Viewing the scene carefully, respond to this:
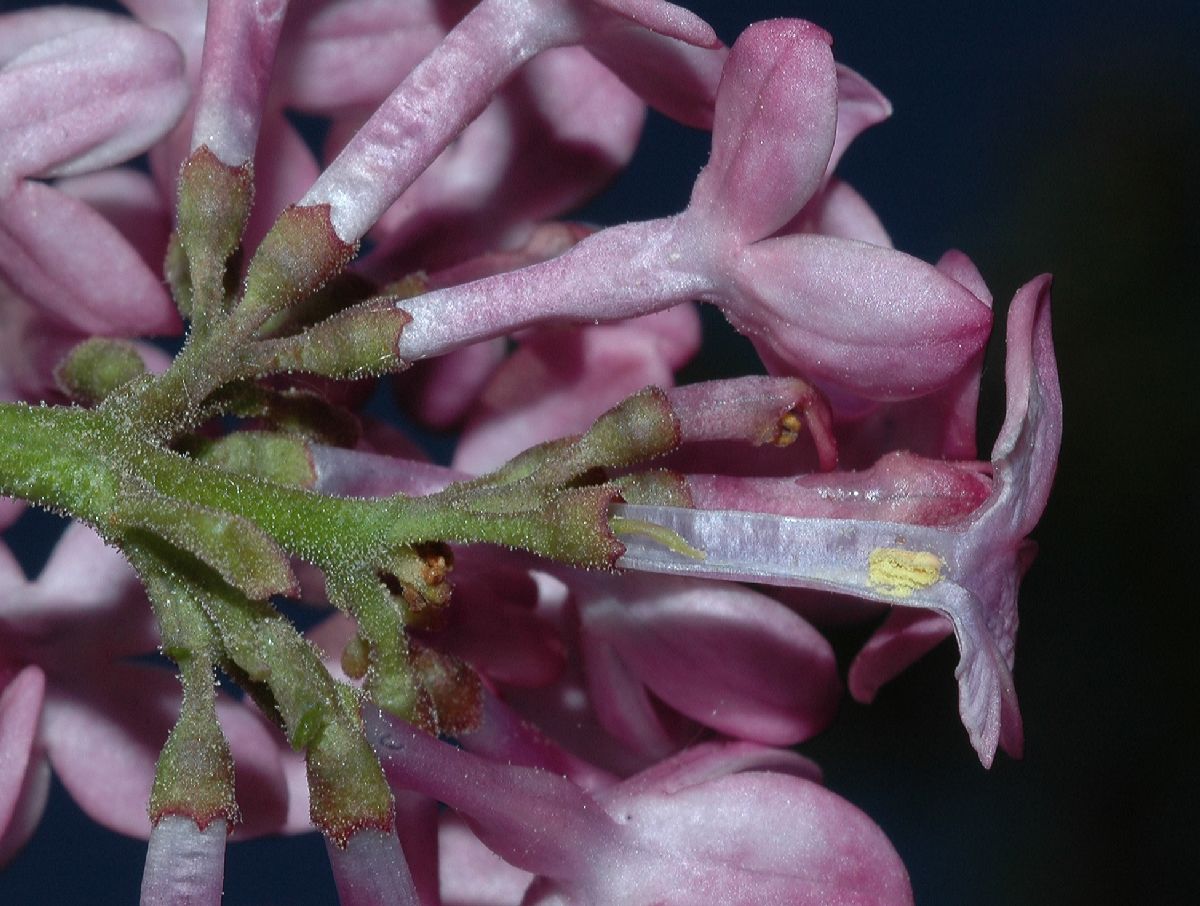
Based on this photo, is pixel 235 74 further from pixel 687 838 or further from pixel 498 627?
pixel 687 838

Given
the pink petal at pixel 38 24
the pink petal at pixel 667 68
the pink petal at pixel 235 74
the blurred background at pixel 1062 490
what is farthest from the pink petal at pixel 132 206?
the blurred background at pixel 1062 490

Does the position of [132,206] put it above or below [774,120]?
below

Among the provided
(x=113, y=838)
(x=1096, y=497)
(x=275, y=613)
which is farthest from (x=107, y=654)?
(x=1096, y=497)

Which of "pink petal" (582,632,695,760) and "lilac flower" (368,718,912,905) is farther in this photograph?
"pink petal" (582,632,695,760)

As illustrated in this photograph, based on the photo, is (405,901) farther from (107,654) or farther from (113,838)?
(113,838)

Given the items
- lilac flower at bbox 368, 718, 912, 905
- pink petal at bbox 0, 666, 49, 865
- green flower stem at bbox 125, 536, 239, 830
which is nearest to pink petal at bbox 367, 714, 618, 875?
lilac flower at bbox 368, 718, 912, 905

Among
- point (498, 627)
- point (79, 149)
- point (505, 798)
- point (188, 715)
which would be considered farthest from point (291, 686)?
point (79, 149)

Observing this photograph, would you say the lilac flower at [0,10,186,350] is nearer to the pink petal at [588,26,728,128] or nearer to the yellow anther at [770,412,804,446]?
the pink petal at [588,26,728,128]
